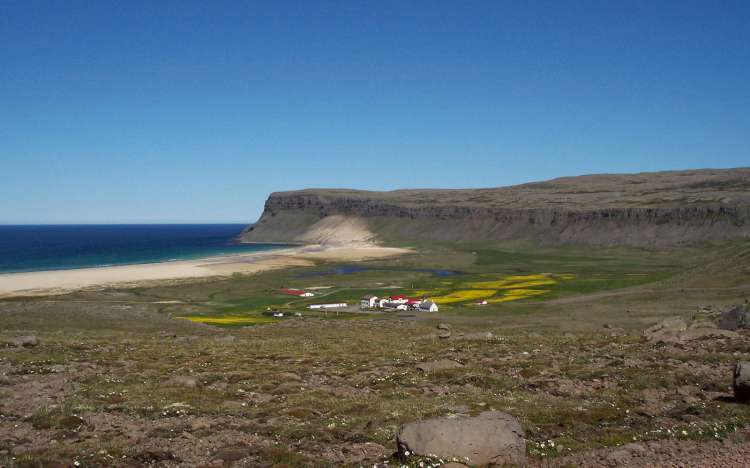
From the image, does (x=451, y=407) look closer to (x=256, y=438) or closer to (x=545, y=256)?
(x=256, y=438)

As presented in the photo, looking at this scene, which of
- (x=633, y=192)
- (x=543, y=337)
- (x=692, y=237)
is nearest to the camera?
(x=543, y=337)

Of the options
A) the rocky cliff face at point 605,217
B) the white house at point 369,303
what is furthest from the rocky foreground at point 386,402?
the rocky cliff face at point 605,217

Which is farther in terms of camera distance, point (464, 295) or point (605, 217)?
point (605, 217)

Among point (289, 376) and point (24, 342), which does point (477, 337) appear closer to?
point (289, 376)

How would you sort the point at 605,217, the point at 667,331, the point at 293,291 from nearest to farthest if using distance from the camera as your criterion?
the point at 667,331
the point at 293,291
the point at 605,217

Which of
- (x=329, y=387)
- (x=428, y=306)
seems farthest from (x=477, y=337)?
(x=428, y=306)

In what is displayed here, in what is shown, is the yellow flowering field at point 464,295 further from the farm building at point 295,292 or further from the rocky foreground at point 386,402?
the rocky foreground at point 386,402

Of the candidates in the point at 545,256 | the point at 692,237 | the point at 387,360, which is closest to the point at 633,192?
the point at 692,237
